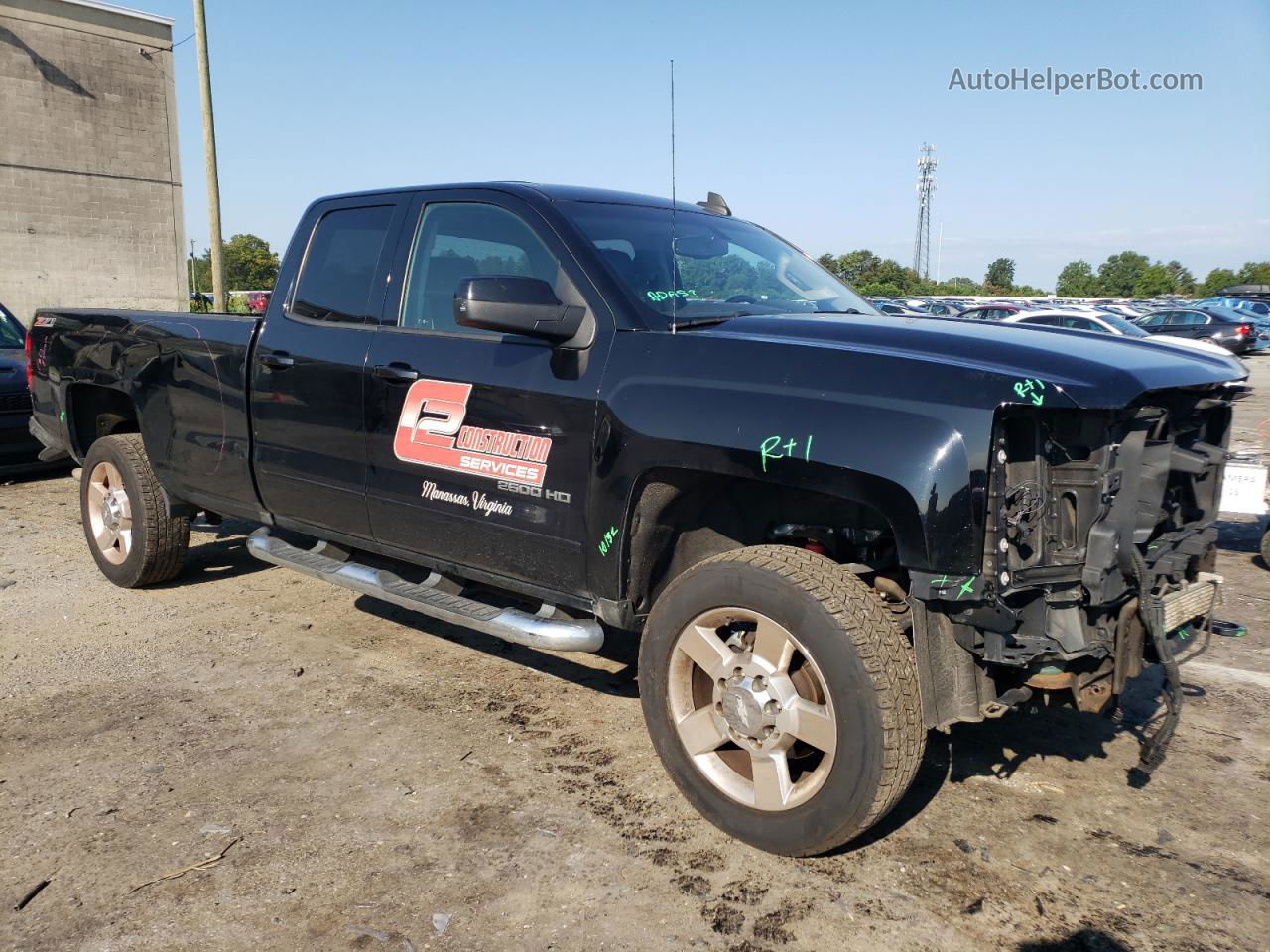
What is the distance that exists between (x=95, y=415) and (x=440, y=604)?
10.6ft

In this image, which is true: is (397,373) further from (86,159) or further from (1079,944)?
(86,159)

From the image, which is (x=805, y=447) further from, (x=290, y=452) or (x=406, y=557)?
(x=290, y=452)

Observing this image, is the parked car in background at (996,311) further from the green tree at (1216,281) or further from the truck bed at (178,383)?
the green tree at (1216,281)

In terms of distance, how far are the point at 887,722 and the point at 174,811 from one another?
7.45ft

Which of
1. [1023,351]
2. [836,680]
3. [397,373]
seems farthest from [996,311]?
[836,680]

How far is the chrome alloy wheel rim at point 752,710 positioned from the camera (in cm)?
288

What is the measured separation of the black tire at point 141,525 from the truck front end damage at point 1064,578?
169 inches

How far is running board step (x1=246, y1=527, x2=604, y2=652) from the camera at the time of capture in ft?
11.4

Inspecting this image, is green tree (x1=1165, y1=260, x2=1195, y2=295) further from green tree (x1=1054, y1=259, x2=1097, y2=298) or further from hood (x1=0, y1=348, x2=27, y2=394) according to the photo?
hood (x1=0, y1=348, x2=27, y2=394)

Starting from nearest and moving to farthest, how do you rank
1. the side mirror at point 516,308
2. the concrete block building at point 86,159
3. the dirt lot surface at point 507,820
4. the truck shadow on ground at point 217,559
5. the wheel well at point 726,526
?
the dirt lot surface at point 507,820
the wheel well at point 726,526
the side mirror at point 516,308
the truck shadow on ground at point 217,559
the concrete block building at point 86,159

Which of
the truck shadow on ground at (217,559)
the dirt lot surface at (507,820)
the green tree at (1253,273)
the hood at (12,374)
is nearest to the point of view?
the dirt lot surface at (507,820)

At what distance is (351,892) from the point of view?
2.81 metres

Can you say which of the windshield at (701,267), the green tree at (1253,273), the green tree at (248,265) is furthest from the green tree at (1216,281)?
the windshield at (701,267)

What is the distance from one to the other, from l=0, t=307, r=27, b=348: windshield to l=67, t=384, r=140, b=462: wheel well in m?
4.04
